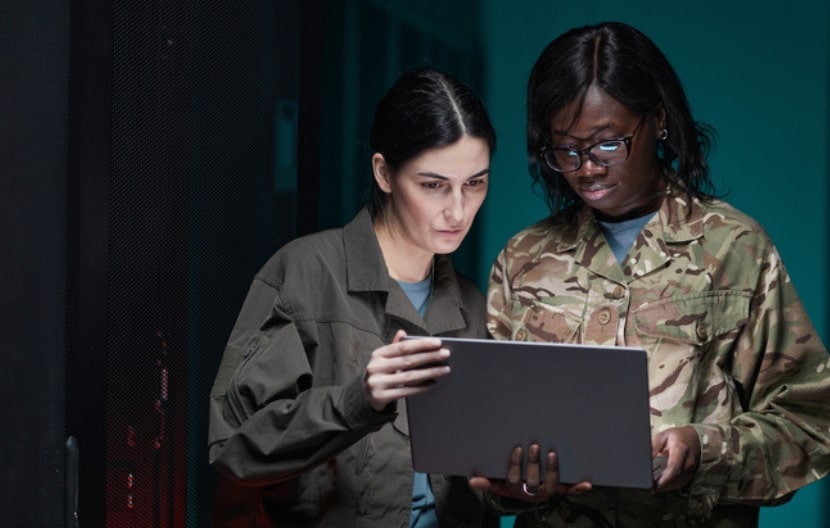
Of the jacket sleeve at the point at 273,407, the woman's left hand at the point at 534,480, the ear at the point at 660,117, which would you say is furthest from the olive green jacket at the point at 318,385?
the ear at the point at 660,117

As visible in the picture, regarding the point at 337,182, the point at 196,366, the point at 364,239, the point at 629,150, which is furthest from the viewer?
the point at 337,182

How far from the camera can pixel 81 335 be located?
2.14 meters

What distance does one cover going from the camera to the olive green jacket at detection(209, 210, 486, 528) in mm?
2055

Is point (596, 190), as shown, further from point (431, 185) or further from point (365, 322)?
point (365, 322)

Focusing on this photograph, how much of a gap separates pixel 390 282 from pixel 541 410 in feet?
1.73

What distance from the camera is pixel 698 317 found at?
1.99m

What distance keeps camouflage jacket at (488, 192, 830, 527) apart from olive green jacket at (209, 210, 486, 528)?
10.5 inches

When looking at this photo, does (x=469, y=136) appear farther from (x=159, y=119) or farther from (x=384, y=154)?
(x=159, y=119)

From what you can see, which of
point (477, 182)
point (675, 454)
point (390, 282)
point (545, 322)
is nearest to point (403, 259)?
point (390, 282)

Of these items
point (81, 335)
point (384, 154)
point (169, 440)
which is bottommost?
point (169, 440)

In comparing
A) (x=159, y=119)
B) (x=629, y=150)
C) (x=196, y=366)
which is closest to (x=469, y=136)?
(x=629, y=150)

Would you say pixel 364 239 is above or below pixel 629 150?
below

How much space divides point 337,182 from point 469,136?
2.87 ft

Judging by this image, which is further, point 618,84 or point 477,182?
point 477,182
